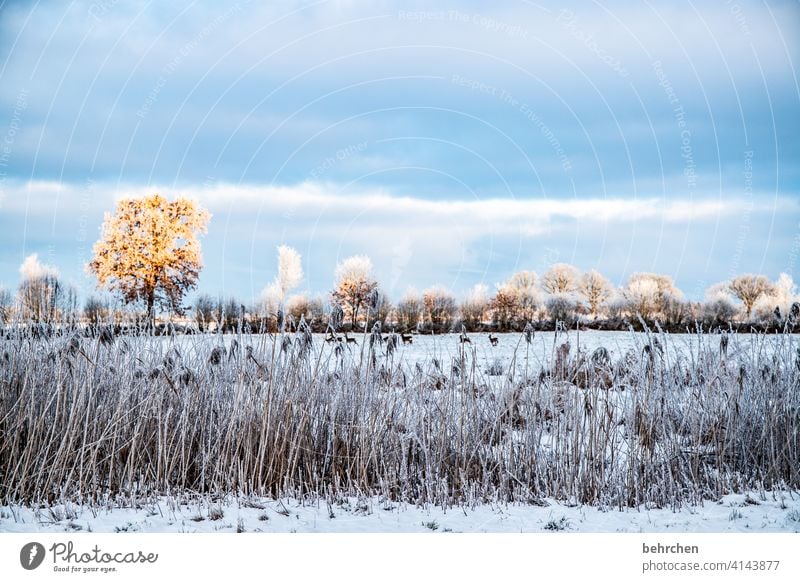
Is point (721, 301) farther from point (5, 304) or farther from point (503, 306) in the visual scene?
point (5, 304)

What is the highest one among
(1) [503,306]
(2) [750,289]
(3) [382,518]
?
(2) [750,289]

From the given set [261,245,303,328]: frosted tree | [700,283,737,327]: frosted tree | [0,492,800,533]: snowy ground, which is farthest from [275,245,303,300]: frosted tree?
[700,283,737,327]: frosted tree

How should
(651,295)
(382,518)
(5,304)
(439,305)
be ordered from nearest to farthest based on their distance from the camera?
(382,518)
(5,304)
(439,305)
(651,295)

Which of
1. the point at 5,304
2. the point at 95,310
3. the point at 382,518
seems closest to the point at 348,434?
the point at 382,518

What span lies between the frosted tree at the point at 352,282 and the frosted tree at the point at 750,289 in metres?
4.19

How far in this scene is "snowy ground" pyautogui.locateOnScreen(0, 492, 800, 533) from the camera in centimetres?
360

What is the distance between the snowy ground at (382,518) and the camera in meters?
3.60

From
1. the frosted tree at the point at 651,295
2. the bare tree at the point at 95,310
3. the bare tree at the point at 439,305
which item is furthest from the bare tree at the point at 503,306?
the bare tree at the point at 95,310

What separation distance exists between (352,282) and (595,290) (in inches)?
257

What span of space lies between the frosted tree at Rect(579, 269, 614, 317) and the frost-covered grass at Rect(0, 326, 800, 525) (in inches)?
293

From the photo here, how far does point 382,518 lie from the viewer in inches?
149

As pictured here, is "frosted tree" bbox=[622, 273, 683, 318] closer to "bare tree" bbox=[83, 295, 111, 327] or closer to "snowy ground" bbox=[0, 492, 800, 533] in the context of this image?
"snowy ground" bbox=[0, 492, 800, 533]
